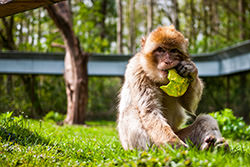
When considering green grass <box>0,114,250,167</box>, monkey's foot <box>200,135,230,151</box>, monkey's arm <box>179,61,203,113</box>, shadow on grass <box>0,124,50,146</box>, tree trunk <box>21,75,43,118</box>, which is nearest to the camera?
green grass <box>0,114,250,167</box>

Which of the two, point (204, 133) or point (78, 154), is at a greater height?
point (204, 133)

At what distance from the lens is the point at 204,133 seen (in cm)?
323

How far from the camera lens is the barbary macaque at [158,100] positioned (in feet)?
10.6

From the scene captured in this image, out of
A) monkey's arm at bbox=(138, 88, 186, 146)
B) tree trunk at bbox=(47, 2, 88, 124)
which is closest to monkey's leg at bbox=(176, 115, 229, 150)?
monkey's arm at bbox=(138, 88, 186, 146)

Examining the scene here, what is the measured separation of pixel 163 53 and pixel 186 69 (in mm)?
378

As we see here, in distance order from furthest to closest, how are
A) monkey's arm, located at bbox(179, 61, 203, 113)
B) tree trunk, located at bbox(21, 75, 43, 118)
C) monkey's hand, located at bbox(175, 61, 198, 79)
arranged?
tree trunk, located at bbox(21, 75, 43, 118)
monkey's arm, located at bbox(179, 61, 203, 113)
monkey's hand, located at bbox(175, 61, 198, 79)

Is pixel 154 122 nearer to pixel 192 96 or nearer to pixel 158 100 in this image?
pixel 158 100

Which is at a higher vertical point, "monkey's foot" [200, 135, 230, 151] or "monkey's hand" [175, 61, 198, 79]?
"monkey's hand" [175, 61, 198, 79]

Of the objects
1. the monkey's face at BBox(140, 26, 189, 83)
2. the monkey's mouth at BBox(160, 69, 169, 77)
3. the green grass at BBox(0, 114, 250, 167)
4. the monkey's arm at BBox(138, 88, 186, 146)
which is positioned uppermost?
the monkey's face at BBox(140, 26, 189, 83)

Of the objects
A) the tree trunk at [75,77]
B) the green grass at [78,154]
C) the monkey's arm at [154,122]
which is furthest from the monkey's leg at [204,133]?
the tree trunk at [75,77]

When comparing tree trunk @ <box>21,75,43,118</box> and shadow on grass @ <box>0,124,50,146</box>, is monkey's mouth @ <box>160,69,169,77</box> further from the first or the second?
tree trunk @ <box>21,75,43,118</box>

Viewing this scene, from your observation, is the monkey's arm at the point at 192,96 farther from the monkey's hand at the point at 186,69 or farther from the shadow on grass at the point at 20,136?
the shadow on grass at the point at 20,136

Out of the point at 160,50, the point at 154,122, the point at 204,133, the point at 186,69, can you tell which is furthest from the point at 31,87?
the point at 204,133

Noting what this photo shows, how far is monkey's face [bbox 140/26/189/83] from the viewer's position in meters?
3.46
